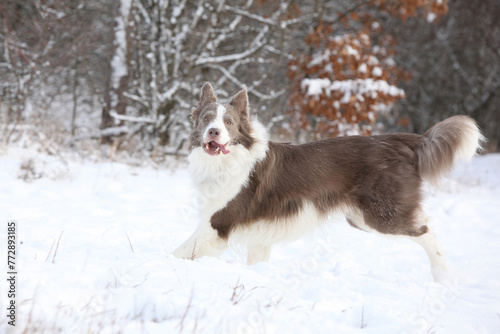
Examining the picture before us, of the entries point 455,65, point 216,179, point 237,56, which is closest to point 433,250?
point 216,179

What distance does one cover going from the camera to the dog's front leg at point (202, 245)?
13.3ft

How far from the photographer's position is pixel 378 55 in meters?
15.5

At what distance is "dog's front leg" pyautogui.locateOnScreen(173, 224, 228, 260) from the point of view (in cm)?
407

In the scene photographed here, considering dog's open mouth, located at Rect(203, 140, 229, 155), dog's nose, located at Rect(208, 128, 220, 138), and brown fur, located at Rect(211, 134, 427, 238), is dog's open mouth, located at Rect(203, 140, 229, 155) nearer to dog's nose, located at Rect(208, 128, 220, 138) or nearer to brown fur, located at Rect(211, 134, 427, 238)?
dog's nose, located at Rect(208, 128, 220, 138)

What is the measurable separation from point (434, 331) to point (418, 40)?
24039mm

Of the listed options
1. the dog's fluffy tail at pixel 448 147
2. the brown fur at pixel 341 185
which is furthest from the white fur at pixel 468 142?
the brown fur at pixel 341 185

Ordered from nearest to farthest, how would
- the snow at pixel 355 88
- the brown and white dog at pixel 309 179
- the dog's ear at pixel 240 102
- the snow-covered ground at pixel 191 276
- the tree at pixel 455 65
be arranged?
the snow-covered ground at pixel 191 276
the brown and white dog at pixel 309 179
the dog's ear at pixel 240 102
the snow at pixel 355 88
the tree at pixel 455 65

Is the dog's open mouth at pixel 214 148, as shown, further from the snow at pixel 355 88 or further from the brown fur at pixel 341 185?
the snow at pixel 355 88

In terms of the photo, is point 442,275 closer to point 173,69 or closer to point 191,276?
point 191,276

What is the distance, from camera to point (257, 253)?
457 cm

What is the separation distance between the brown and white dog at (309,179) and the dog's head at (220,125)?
0.01 m

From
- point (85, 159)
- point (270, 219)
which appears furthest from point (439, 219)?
point (85, 159)

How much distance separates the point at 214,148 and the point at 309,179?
1019mm

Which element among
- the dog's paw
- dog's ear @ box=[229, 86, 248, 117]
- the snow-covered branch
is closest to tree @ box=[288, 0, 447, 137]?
the snow-covered branch
